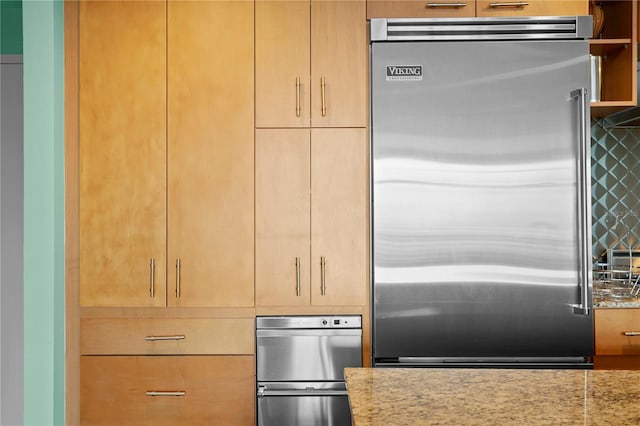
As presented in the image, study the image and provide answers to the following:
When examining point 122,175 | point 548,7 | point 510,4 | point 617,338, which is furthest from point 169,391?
point 548,7

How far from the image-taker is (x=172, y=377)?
2.19 metres

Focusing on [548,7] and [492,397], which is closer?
[492,397]

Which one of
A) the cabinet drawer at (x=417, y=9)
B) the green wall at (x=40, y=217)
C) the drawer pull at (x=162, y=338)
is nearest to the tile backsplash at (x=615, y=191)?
the cabinet drawer at (x=417, y=9)

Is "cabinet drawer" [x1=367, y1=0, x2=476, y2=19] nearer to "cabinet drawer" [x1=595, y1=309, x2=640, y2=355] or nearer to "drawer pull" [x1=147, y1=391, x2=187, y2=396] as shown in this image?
"cabinet drawer" [x1=595, y1=309, x2=640, y2=355]

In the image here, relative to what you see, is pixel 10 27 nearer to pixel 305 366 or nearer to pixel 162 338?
pixel 162 338

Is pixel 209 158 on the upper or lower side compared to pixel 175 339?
upper

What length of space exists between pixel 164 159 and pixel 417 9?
1260 millimetres

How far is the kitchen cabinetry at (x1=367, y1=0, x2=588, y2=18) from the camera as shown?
7.36 feet

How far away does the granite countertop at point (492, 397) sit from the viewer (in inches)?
34.8

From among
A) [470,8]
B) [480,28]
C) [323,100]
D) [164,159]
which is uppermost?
[470,8]

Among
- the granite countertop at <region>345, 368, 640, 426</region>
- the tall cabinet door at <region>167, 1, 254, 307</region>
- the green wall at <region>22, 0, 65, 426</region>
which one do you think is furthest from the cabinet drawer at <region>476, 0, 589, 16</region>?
the green wall at <region>22, 0, 65, 426</region>

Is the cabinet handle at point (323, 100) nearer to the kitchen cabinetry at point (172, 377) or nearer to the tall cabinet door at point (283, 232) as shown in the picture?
the tall cabinet door at point (283, 232)

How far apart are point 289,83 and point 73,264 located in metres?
1.19

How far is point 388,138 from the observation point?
7.20 ft
